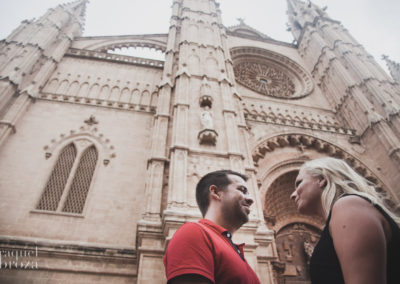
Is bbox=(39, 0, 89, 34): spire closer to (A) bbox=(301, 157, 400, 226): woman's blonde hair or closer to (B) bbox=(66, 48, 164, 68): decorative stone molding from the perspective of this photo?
(B) bbox=(66, 48, 164, 68): decorative stone molding

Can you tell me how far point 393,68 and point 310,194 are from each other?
2185 centimetres

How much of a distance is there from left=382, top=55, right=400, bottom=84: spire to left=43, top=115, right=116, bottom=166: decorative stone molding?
19.4 m

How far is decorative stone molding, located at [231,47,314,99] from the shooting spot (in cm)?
1564

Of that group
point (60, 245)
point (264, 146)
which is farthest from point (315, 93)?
point (60, 245)

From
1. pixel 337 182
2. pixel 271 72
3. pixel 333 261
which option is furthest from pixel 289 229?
pixel 271 72

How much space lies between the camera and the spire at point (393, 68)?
17156 mm

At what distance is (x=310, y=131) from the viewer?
1124 centimetres

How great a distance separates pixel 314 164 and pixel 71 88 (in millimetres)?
11535

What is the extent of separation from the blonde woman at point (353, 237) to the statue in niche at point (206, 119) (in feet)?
19.9

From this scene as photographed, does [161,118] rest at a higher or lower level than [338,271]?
higher

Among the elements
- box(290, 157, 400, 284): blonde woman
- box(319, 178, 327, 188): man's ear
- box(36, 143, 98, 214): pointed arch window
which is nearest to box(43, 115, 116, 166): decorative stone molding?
box(36, 143, 98, 214): pointed arch window

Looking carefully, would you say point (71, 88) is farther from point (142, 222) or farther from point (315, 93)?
point (315, 93)

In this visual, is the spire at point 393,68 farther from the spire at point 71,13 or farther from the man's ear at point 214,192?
the spire at point 71,13

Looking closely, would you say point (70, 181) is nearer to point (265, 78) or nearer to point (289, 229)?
point (289, 229)
